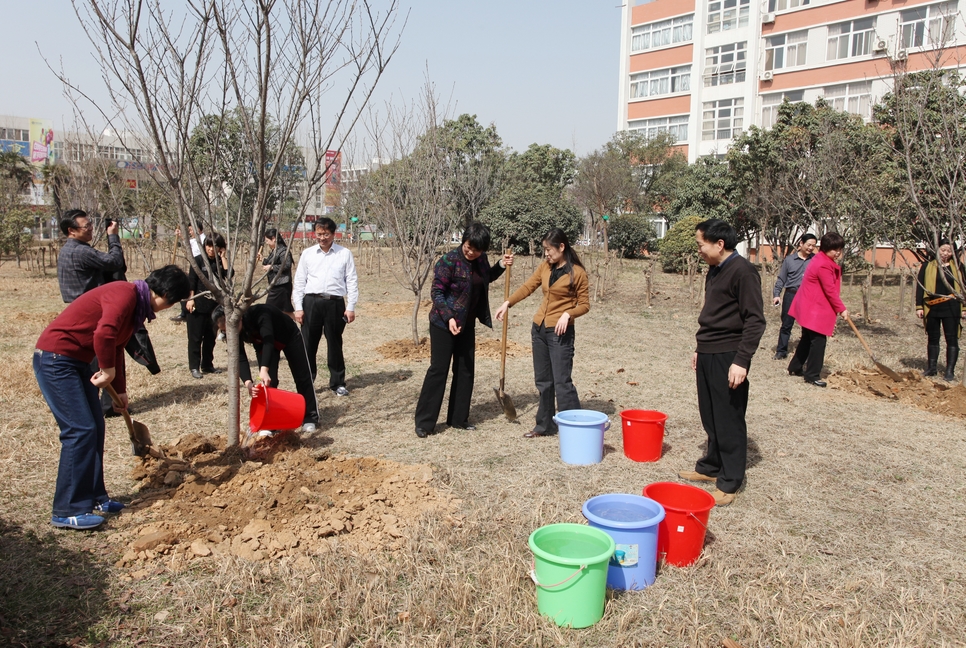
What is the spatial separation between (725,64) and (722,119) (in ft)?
8.57

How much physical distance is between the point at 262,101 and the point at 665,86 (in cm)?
3541

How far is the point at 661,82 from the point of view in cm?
3544

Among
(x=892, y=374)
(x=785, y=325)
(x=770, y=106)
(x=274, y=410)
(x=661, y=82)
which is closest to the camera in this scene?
(x=274, y=410)

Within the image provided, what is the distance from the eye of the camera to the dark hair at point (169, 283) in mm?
3586

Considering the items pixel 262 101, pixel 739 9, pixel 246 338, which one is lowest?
pixel 246 338

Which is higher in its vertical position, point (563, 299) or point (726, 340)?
point (563, 299)

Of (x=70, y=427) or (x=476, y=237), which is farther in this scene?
(x=476, y=237)

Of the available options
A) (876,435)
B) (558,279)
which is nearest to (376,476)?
(558,279)

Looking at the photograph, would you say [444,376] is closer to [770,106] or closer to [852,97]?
[852,97]

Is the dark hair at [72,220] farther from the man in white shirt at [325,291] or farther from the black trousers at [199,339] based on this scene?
the man in white shirt at [325,291]

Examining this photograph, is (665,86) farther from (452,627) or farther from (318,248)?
(452,627)

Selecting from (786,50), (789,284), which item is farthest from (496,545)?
(786,50)

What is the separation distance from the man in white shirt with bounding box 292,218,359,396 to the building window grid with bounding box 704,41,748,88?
30785 millimetres

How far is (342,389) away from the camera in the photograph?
637 centimetres
